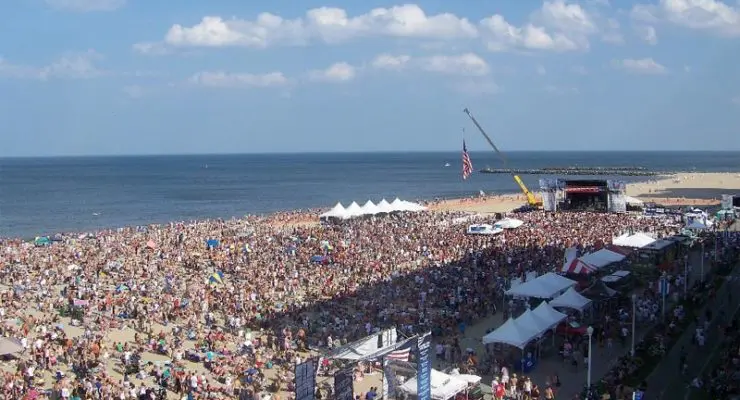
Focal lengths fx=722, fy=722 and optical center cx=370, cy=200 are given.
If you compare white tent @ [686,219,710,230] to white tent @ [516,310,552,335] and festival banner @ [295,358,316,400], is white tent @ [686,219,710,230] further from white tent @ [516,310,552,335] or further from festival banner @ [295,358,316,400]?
festival banner @ [295,358,316,400]

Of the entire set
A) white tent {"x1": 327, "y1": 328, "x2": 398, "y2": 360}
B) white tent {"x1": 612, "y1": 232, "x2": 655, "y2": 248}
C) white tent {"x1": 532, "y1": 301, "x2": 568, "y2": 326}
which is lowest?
white tent {"x1": 532, "y1": 301, "x2": 568, "y2": 326}

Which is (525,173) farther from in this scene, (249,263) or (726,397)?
(726,397)

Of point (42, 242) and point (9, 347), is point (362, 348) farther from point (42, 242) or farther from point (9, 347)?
point (42, 242)

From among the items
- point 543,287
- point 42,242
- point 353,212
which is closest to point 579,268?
point 543,287

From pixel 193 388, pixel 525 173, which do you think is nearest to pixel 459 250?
pixel 193 388

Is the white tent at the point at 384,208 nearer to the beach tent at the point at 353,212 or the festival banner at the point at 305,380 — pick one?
the beach tent at the point at 353,212

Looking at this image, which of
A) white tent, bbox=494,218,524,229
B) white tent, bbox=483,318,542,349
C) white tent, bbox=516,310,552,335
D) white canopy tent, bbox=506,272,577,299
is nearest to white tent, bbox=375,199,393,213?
white tent, bbox=494,218,524,229
